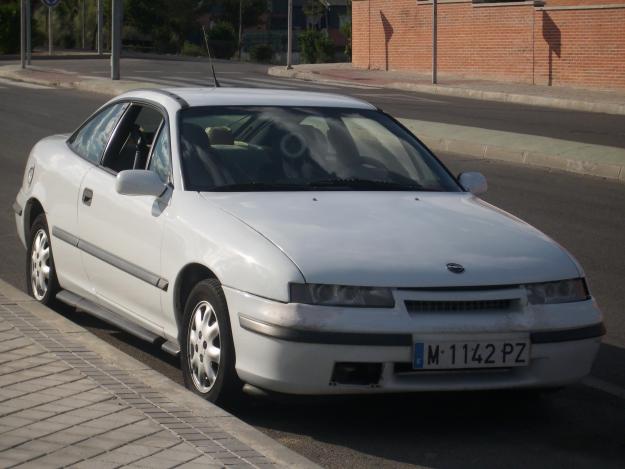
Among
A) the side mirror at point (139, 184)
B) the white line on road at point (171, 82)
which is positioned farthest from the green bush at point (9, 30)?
the side mirror at point (139, 184)

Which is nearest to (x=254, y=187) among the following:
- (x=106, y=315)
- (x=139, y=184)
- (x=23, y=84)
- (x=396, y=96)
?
(x=139, y=184)

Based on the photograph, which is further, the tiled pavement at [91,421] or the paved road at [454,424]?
the paved road at [454,424]

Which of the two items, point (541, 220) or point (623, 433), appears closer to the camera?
point (623, 433)

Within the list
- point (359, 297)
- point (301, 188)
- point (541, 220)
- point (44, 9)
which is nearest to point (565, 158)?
point (541, 220)

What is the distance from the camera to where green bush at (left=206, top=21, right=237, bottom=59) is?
226 feet

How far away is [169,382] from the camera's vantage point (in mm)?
5703

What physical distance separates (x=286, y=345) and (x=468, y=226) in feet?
3.94

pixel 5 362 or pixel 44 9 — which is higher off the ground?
pixel 44 9

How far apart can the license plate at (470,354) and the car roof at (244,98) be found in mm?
2265

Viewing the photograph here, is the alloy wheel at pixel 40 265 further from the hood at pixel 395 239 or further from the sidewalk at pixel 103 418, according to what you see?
the hood at pixel 395 239

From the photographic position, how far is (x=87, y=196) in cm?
725

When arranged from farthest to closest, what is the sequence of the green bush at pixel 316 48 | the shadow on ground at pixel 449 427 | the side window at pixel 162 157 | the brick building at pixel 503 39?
the green bush at pixel 316 48
the brick building at pixel 503 39
the side window at pixel 162 157
the shadow on ground at pixel 449 427

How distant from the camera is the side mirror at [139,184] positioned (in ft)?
20.9

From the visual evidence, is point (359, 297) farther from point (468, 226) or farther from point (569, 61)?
point (569, 61)
